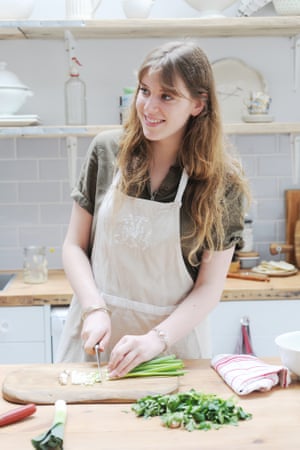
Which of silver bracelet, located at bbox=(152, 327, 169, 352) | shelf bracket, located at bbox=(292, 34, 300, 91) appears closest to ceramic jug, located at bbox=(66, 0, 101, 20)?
shelf bracket, located at bbox=(292, 34, 300, 91)

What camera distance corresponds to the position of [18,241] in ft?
10.9

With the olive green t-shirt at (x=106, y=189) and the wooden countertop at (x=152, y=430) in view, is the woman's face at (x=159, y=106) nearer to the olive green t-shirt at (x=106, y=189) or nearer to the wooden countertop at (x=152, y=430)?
the olive green t-shirt at (x=106, y=189)

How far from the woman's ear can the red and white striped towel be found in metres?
0.66

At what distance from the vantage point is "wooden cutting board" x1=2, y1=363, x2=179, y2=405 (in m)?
1.49

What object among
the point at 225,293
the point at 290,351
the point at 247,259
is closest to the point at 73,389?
the point at 290,351

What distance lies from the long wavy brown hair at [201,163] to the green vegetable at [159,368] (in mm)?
337

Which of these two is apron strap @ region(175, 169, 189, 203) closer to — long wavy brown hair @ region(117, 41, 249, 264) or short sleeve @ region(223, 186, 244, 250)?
long wavy brown hair @ region(117, 41, 249, 264)

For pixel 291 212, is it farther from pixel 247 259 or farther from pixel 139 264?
pixel 139 264

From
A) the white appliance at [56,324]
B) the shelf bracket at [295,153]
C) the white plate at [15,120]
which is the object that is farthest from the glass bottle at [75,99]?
the shelf bracket at [295,153]

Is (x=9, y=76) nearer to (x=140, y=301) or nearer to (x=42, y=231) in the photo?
(x=42, y=231)

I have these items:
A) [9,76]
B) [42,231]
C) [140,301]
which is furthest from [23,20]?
[140,301]

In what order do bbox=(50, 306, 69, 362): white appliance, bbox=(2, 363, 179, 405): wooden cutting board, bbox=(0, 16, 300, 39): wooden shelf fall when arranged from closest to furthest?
bbox=(2, 363, 179, 405): wooden cutting board
bbox=(50, 306, 69, 362): white appliance
bbox=(0, 16, 300, 39): wooden shelf

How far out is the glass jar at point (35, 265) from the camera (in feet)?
9.79

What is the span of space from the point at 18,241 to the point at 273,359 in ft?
6.09
